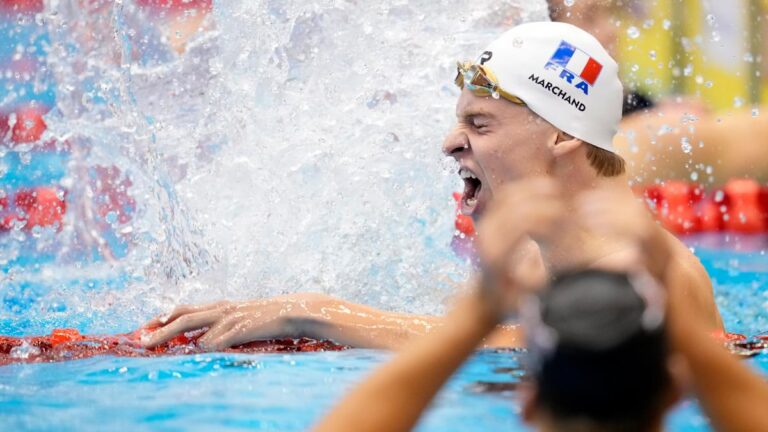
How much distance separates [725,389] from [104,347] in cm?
216

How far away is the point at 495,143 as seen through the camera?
8.77 ft

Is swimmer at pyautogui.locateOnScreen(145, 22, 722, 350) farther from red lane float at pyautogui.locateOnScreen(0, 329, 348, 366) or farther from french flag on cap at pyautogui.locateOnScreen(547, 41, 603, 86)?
red lane float at pyautogui.locateOnScreen(0, 329, 348, 366)

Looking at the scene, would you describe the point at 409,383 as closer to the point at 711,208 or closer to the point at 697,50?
the point at 711,208

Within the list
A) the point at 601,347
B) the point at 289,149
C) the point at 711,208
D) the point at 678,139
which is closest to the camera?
the point at 601,347

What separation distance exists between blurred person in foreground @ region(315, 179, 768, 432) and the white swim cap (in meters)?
1.50

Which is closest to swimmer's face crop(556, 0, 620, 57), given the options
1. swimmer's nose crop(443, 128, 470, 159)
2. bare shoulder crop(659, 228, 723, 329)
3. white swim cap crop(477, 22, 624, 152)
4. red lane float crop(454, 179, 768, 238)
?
red lane float crop(454, 179, 768, 238)

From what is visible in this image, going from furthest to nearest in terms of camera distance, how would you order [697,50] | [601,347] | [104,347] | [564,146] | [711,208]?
1. [697,50]
2. [711,208]
3. [104,347]
4. [564,146]
5. [601,347]

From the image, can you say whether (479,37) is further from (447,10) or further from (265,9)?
(265,9)

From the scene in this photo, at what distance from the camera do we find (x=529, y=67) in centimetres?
270

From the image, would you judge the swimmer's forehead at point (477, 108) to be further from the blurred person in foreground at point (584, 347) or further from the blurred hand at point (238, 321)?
the blurred person in foreground at point (584, 347)

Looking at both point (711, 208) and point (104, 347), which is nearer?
point (104, 347)

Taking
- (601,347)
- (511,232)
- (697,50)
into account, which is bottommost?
(601,347)

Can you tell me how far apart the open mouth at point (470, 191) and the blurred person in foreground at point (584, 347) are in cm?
156

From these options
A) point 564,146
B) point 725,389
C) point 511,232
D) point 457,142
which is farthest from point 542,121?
point 511,232
